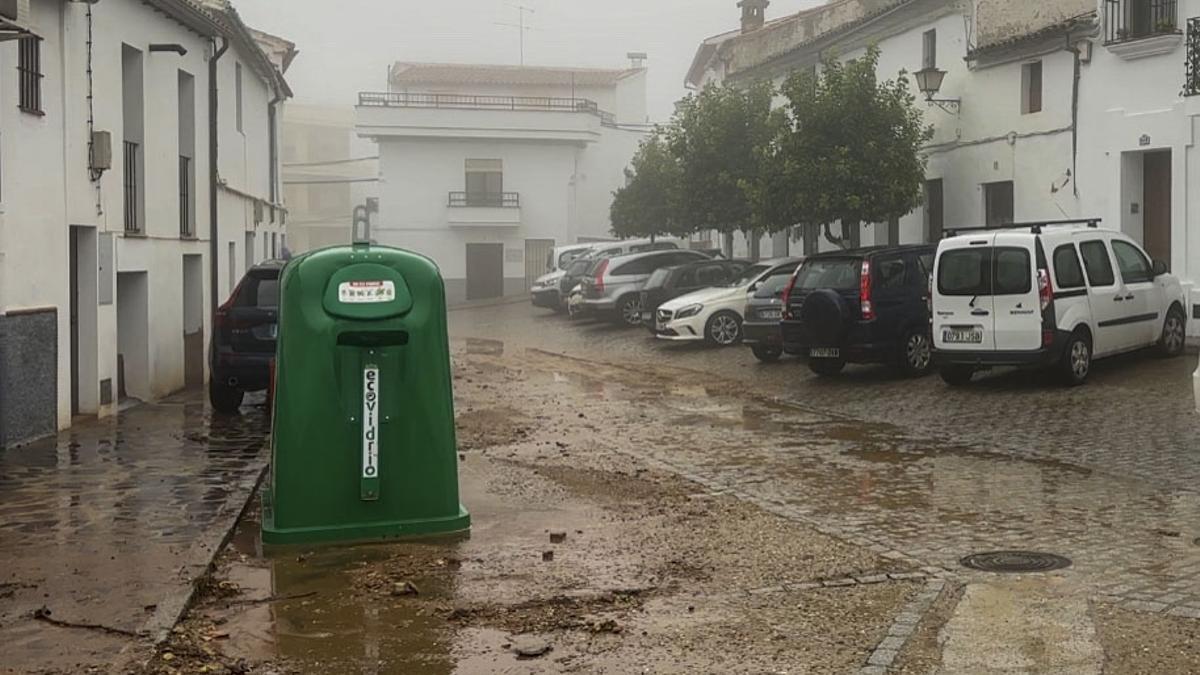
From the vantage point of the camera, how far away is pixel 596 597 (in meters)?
6.95

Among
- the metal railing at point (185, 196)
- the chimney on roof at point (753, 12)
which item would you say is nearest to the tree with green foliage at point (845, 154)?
the metal railing at point (185, 196)

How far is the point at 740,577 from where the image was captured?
7.30 m

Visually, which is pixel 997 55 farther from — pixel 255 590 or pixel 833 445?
pixel 255 590

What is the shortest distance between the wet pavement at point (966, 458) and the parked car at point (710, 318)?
9.98ft

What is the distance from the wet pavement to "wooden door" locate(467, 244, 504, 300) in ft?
106

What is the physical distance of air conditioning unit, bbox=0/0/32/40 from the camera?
10922mm

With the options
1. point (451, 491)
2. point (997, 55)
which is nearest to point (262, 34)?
point (997, 55)

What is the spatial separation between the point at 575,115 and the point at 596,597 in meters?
47.2

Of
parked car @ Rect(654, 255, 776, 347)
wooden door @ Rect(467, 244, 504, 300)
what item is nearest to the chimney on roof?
wooden door @ Rect(467, 244, 504, 300)

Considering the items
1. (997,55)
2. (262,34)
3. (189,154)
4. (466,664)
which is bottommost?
(466,664)

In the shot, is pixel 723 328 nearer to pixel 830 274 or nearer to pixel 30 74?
pixel 830 274

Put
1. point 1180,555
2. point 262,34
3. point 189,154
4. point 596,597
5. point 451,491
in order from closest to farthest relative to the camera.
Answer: point 596,597, point 1180,555, point 451,491, point 189,154, point 262,34

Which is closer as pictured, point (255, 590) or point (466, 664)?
point (466, 664)

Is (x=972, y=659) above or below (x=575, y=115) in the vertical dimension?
below
